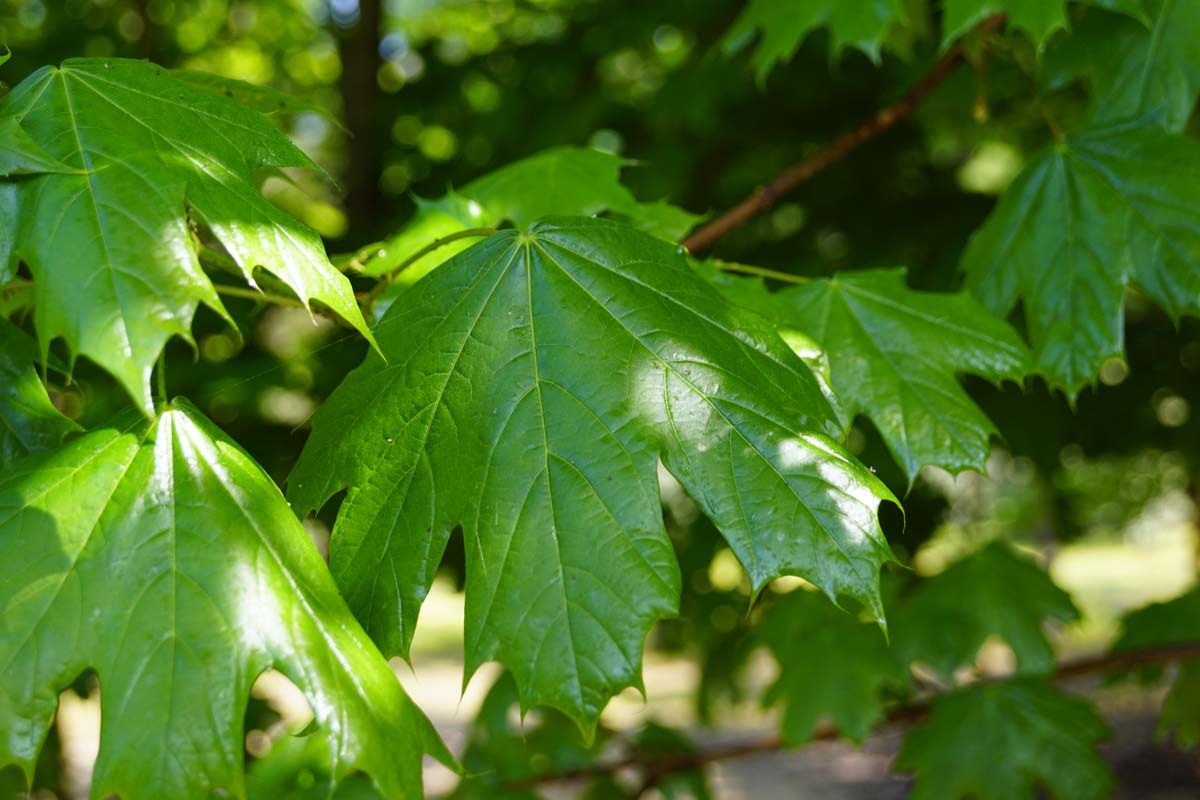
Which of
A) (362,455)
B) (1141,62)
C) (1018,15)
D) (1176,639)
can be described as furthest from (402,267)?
(1176,639)

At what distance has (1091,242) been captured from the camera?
2.15m

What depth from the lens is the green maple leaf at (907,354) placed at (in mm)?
1787

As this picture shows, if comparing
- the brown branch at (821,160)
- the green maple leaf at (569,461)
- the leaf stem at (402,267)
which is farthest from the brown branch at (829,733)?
the green maple leaf at (569,461)

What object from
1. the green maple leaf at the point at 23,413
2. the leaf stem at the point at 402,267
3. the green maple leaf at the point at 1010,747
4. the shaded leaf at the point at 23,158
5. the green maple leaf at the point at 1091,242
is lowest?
the green maple leaf at the point at 1010,747

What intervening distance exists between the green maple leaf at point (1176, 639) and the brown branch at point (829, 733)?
0.50ft

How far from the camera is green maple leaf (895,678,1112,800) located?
2863 mm

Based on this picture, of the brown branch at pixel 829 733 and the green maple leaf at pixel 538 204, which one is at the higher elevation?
the green maple leaf at pixel 538 204

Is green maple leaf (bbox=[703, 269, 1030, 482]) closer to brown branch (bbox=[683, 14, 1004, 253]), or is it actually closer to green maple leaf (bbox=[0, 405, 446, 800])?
brown branch (bbox=[683, 14, 1004, 253])

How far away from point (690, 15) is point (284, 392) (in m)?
1.84

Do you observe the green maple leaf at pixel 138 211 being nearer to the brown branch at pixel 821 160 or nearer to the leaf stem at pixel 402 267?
the leaf stem at pixel 402 267

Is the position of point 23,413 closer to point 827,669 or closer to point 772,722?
point 827,669

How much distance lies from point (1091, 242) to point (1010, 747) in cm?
144

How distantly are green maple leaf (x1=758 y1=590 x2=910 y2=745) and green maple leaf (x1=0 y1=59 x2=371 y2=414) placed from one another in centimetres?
204

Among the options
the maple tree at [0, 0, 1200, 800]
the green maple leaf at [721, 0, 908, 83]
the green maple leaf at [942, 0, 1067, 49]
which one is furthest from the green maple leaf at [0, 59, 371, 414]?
the green maple leaf at [721, 0, 908, 83]
